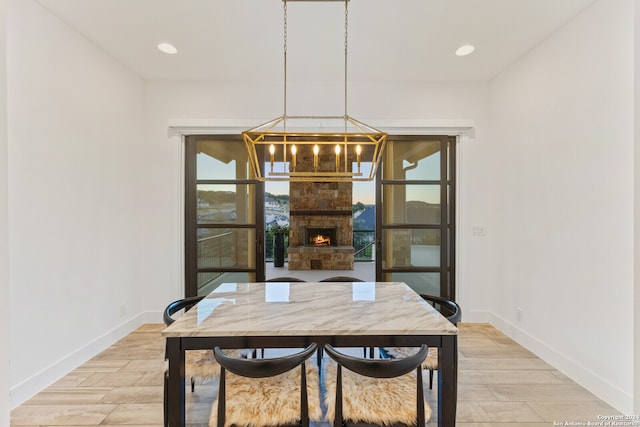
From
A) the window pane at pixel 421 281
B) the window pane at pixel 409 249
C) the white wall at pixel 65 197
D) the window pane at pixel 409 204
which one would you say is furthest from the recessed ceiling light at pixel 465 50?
the white wall at pixel 65 197

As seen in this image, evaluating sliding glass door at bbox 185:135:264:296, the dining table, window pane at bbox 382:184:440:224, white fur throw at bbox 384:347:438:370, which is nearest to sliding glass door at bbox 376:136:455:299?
window pane at bbox 382:184:440:224

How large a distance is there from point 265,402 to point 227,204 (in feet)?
Answer: 8.64

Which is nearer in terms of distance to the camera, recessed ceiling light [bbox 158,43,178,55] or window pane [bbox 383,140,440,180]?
recessed ceiling light [bbox 158,43,178,55]

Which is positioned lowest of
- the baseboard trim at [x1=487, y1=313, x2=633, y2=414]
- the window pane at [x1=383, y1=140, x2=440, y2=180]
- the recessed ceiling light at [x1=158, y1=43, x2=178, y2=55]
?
the baseboard trim at [x1=487, y1=313, x2=633, y2=414]

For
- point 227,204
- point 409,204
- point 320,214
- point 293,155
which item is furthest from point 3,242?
point 320,214

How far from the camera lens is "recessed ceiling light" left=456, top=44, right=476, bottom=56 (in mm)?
2820

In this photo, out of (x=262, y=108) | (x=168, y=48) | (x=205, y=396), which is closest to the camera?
(x=205, y=396)

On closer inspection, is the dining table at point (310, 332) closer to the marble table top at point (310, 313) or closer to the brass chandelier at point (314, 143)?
the marble table top at point (310, 313)

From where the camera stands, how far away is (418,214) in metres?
3.74

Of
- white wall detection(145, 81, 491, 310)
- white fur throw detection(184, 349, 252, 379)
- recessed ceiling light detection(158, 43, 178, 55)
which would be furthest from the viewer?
white wall detection(145, 81, 491, 310)

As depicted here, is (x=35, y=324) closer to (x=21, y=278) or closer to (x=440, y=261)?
(x=21, y=278)

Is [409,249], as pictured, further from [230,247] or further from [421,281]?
[230,247]

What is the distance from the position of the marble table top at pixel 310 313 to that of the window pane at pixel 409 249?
1435 millimetres

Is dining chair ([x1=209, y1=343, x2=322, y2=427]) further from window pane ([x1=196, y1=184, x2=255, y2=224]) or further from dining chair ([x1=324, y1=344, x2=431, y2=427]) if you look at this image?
window pane ([x1=196, y1=184, x2=255, y2=224])
